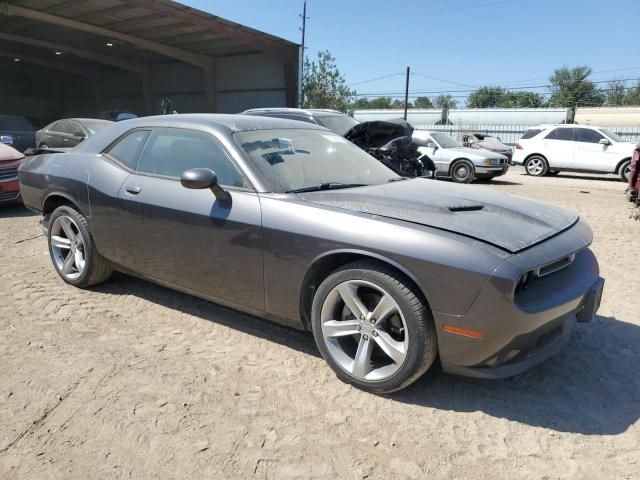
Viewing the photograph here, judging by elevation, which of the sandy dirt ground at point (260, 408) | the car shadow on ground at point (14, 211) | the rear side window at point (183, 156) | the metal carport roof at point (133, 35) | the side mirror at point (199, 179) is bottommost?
the sandy dirt ground at point (260, 408)

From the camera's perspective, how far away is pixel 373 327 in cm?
261

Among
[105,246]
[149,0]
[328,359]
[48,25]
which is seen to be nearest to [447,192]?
[328,359]

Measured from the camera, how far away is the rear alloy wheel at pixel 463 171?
12.5 m

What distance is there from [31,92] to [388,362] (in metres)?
45.3

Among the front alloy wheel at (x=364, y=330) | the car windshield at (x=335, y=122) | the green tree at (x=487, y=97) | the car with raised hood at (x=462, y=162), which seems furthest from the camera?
the green tree at (x=487, y=97)

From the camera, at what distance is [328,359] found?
9.15 feet

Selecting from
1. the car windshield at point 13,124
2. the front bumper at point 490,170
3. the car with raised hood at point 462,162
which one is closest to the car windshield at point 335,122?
the car with raised hood at point 462,162

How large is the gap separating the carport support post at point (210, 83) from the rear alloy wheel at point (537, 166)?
1853 cm

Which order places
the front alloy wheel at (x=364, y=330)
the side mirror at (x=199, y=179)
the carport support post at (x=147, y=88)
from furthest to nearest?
the carport support post at (x=147, y=88)
the side mirror at (x=199, y=179)
the front alloy wheel at (x=364, y=330)

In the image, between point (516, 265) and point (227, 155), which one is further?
point (227, 155)

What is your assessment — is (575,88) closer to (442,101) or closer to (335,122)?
(442,101)

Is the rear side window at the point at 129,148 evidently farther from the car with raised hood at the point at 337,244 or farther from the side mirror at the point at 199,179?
the side mirror at the point at 199,179

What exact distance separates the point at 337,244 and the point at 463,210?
768 mm

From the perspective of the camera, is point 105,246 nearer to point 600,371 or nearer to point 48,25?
point 600,371
